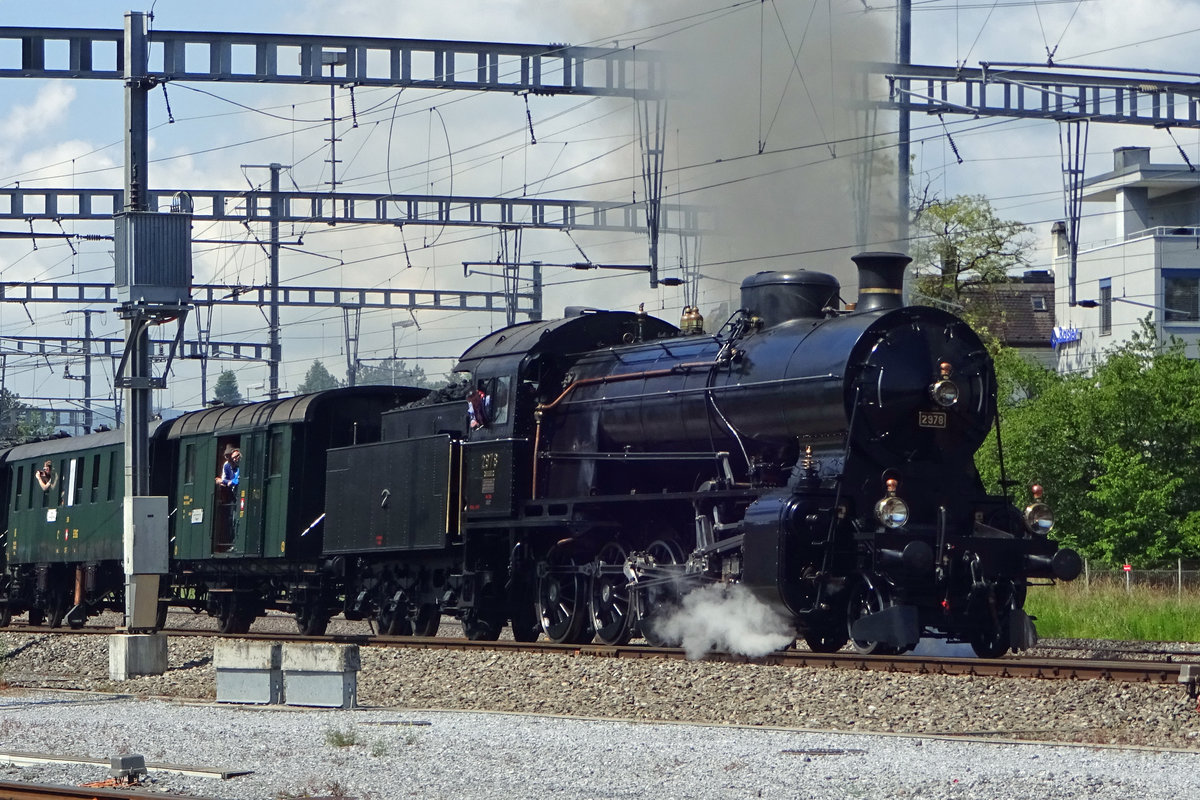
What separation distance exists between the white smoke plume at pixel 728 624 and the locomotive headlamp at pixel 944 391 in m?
2.29

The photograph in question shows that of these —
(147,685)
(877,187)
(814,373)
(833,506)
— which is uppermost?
(877,187)

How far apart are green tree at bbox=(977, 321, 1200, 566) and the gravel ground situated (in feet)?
62.6

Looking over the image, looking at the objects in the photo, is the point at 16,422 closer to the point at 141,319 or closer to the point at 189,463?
the point at 189,463

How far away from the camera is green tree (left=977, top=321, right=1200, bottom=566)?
3002cm

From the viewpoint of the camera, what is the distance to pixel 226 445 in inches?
898

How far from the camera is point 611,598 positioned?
15.6 meters

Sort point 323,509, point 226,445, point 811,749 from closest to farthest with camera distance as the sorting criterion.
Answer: point 811,749 < point 323,509 < point 226,445

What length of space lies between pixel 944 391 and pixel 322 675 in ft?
18.7

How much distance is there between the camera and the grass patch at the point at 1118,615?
19.0m

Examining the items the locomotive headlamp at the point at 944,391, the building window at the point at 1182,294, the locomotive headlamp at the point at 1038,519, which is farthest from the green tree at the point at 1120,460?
the locomotive headlamp at the point at 944,391

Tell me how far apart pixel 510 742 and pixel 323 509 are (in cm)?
1191

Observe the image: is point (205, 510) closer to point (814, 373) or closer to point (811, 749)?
point (814, 373)

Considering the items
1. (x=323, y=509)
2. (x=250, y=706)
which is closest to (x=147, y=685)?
(x=250, y=706)

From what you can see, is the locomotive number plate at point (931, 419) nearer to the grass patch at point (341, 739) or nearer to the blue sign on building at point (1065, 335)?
the grass patch at point (341, 739)
